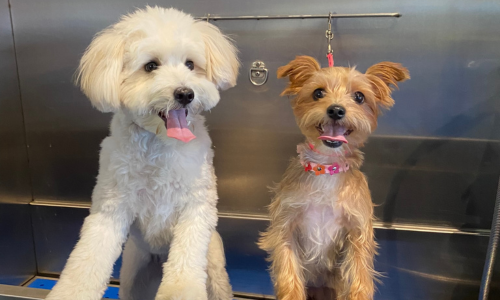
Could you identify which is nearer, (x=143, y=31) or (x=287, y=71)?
(x=143, y=31)

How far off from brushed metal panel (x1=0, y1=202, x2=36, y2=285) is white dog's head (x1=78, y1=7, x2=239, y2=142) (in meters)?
0.95

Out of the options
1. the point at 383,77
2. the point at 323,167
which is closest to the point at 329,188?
the point at 323,167

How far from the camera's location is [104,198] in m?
0.91

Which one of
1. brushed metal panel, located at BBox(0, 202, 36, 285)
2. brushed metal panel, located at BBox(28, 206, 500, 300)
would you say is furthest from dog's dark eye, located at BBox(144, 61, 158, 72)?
brushed metal panel, located at BBox(0, 202, 36, 285)

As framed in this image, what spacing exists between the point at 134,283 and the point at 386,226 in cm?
94

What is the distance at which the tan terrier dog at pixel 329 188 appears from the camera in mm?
904

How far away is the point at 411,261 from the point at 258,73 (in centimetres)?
93

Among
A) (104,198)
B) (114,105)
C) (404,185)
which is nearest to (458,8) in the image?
(404,185)

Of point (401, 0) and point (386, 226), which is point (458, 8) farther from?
point (386, 226)

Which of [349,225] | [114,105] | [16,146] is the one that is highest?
[114,105]

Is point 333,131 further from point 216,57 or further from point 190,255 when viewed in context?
point 190,255

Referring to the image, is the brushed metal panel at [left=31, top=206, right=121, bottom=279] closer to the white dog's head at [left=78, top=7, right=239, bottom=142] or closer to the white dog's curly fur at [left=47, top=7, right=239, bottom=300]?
the white dog's curly fur at [left=47, top=7, right=239, bottom=300]

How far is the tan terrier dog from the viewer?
90 centimetres

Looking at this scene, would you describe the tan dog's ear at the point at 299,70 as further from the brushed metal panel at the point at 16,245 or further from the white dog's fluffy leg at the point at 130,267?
the brushed metal panel at the point at 16,245
